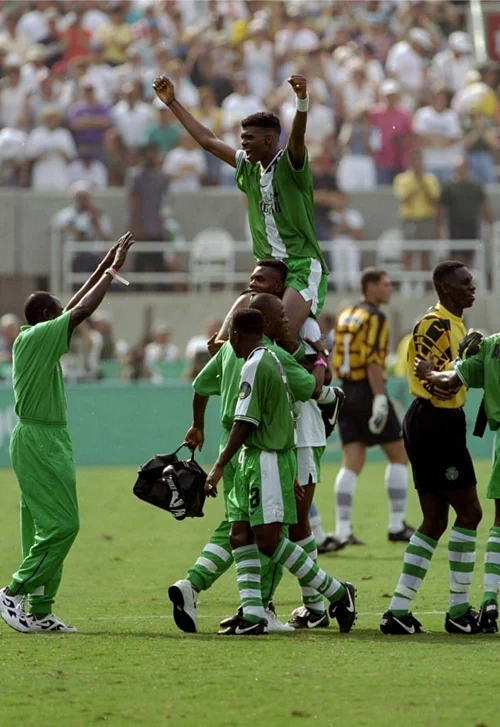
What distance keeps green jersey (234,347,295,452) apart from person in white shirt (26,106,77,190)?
17.8 m

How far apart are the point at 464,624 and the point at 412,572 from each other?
0.42 m

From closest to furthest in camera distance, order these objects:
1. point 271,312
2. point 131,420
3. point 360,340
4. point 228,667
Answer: point 228,667
point 271,312
point 360,340
point 131,420

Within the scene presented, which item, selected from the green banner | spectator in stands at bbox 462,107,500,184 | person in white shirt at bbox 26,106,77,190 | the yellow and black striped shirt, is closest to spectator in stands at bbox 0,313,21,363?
the green banner

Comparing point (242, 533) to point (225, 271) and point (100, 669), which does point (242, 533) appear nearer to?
point (100, 669)

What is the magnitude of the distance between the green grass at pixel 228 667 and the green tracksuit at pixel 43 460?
0.38m

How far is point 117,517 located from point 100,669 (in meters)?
9.37

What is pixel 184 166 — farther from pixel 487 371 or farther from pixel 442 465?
pixel 487 371

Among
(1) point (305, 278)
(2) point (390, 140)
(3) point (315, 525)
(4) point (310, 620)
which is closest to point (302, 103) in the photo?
(1) point (305, 278)

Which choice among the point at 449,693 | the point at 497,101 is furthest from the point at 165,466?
the point at 497,101

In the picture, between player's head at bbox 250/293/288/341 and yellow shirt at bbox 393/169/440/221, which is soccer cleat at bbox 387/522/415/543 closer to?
player's head at bbox 250/293/288/341

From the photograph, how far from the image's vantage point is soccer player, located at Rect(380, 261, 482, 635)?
9.13 meters

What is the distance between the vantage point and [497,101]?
95.8 ft

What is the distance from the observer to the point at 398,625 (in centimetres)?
919

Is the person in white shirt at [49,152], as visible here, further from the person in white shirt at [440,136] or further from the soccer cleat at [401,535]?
the soccer cleat at [401,535]
